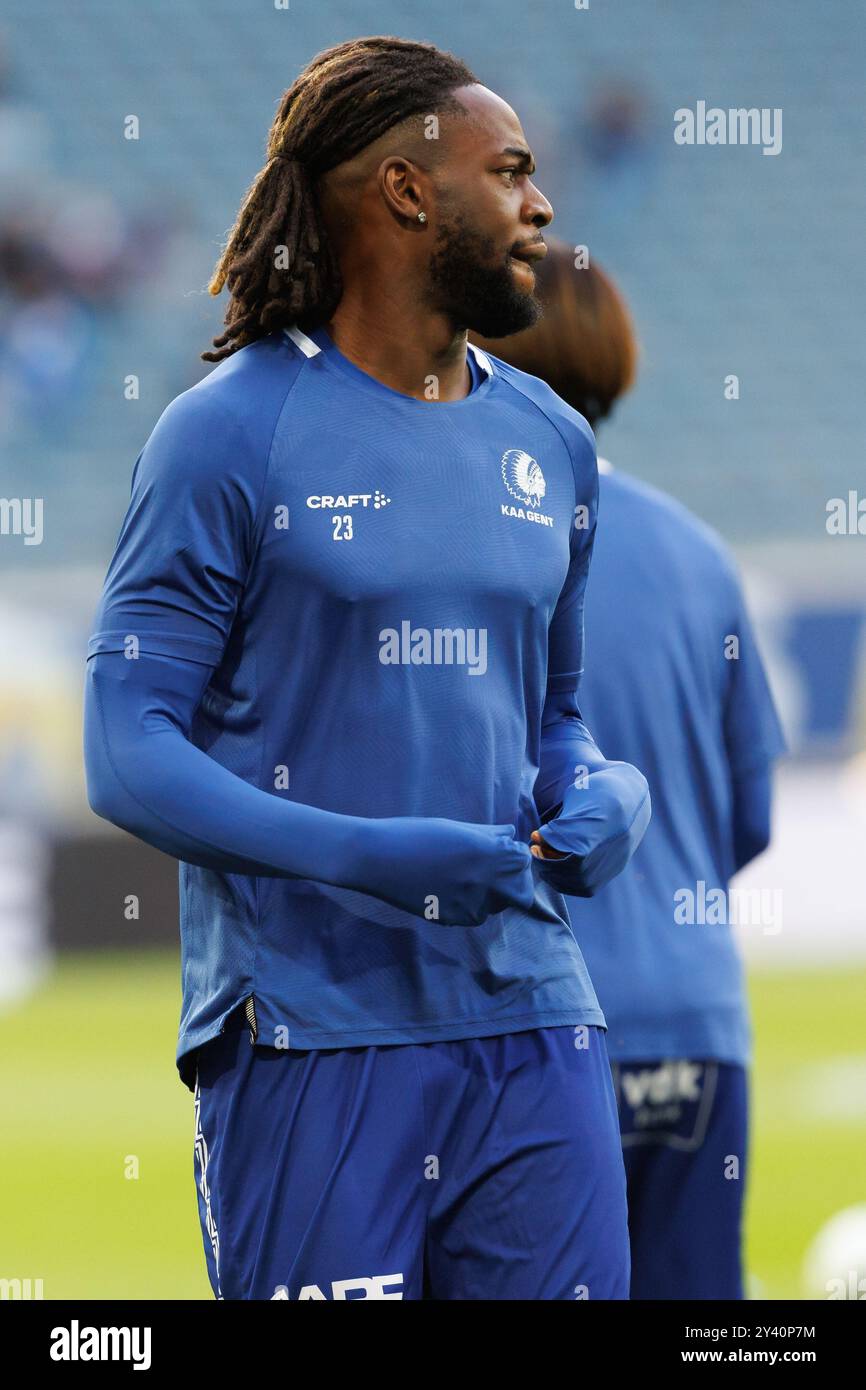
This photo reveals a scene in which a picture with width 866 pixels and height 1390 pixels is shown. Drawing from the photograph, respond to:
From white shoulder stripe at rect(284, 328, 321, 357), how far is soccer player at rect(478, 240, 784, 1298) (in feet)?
2.97

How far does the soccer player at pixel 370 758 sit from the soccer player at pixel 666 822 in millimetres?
773

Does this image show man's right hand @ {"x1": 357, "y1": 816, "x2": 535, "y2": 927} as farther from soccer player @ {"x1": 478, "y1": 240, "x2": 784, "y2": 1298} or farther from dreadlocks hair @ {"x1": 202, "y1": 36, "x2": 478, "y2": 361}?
soccer player @ {"x1": 478, "y1": 240, "x2": 784, "y2": 1298}

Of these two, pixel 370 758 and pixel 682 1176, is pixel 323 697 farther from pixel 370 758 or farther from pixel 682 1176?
pixel 682 1176

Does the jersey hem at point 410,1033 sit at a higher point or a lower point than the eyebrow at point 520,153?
lower

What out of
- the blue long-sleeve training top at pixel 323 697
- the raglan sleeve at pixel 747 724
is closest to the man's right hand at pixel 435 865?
the blue long-sleeve training top at pixel 323 697

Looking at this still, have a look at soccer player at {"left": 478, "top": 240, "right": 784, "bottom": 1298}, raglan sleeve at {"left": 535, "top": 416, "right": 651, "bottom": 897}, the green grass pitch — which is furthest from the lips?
the green grass pitch

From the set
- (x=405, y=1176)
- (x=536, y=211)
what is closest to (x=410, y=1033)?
(x=405, y=1176)

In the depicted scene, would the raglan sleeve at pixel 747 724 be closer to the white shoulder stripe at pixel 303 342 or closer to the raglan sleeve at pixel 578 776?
the raglan sleeve at pixel 578 776

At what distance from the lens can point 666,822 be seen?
3.00 meters

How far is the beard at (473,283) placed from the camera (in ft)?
6.92

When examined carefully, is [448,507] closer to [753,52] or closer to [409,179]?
[409,179]

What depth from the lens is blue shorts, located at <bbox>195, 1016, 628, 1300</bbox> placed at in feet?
6.45

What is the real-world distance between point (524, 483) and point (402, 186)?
33 cm
